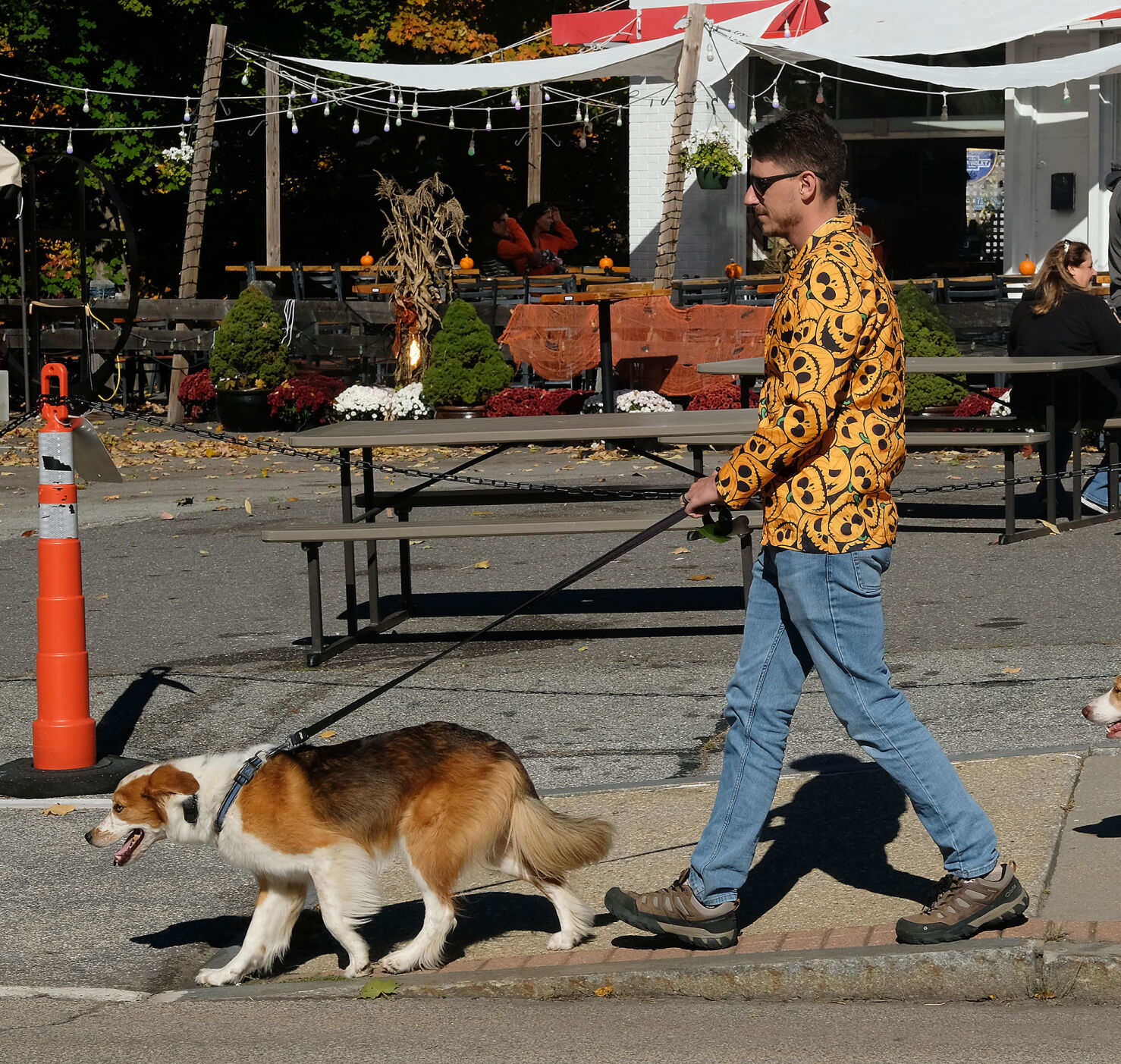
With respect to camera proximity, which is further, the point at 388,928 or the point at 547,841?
the point at 388,928

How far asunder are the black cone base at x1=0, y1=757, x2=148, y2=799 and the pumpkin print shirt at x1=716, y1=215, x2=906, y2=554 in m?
3.08

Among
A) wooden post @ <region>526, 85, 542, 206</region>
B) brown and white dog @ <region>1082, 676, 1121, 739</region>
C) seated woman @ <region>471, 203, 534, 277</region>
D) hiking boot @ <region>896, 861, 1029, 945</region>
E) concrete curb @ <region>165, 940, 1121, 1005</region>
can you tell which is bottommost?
concrete curb @ <region>165, 940, 1121, 1005</region>

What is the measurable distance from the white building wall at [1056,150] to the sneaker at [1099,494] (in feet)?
30.2

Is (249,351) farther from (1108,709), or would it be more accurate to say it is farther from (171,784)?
(1108,709)

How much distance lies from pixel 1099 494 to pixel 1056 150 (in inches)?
398

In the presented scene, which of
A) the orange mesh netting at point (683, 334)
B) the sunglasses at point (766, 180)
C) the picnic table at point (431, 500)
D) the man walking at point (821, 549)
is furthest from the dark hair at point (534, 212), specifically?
the man walking at point (821, 549)

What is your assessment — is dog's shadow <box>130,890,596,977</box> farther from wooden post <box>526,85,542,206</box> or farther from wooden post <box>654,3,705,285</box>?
wooden post <box>526,85,542,206</box>

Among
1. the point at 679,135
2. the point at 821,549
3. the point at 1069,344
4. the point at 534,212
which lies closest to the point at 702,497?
the point at 821,549

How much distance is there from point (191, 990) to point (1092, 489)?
26.9 ft

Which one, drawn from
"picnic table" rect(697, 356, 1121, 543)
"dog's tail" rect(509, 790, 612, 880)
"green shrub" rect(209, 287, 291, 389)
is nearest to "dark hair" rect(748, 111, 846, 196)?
"dog's tail" rect(509, 790, 612, 880)

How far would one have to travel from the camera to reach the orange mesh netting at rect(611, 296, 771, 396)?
53.6ft

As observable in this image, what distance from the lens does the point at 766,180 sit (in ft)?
13.3

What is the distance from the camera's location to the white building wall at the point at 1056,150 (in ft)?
63.3

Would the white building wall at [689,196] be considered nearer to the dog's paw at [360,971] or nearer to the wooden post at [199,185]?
the wooden post at [199,185]
